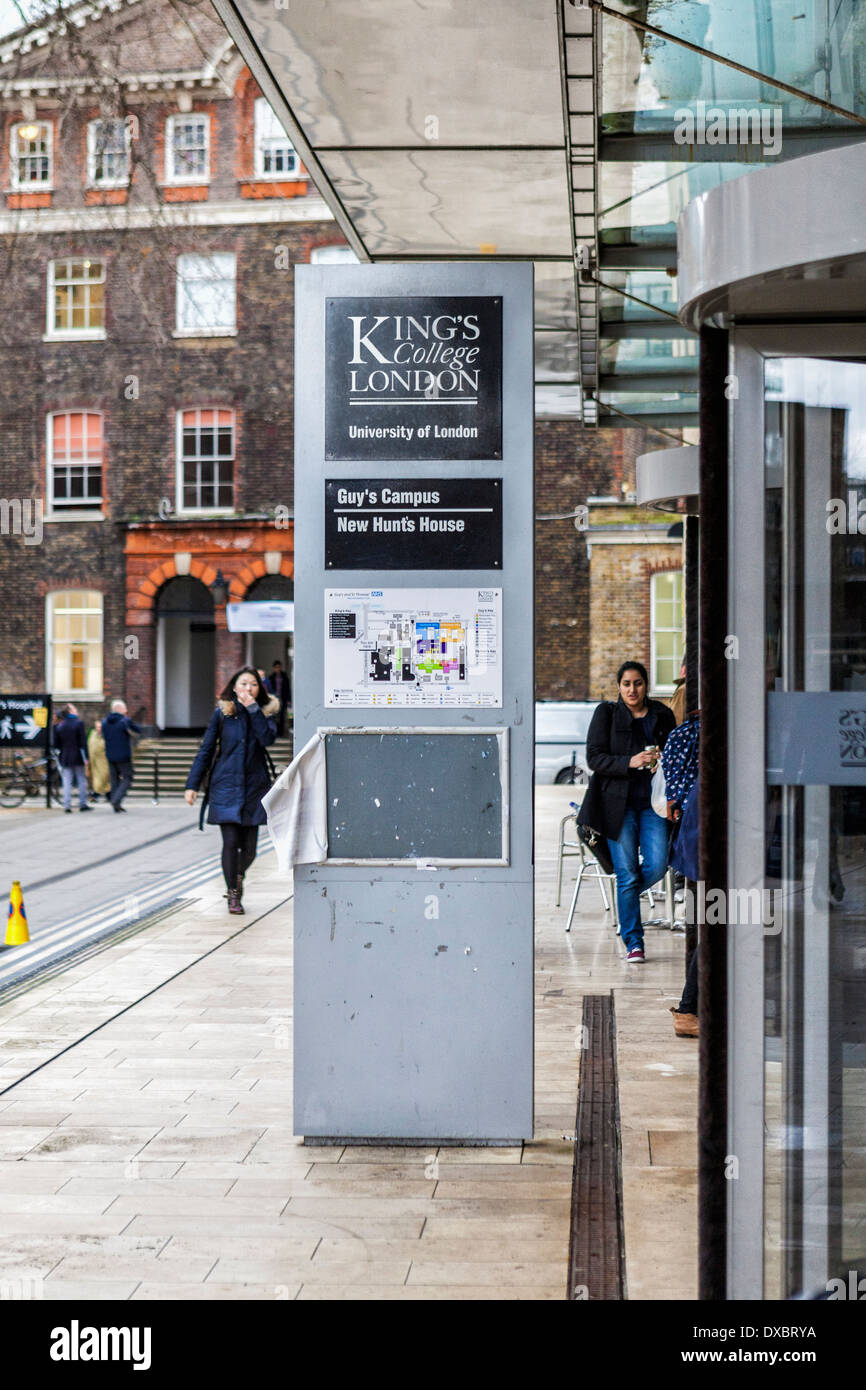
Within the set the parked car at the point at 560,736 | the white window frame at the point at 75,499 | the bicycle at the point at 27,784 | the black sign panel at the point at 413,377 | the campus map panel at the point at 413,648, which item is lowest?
the bicycle at the point at 27,784

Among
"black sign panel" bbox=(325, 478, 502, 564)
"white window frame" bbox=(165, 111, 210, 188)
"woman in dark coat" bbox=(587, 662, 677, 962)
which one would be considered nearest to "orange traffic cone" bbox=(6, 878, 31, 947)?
"woman in dark coat" bbox=(587, 662, 677, 962)

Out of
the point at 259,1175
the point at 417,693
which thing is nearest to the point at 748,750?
the point at 417,693

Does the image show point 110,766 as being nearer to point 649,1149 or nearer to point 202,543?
point 202,543

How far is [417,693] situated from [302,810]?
1.93 feet

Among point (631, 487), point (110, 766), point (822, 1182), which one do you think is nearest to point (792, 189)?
point (822, 1182)

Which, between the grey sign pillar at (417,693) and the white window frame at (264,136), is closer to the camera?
the grey sign pillar at (417,693)

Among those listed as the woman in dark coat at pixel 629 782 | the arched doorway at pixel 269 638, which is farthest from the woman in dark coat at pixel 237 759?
the arched doorway at pixel 269 638

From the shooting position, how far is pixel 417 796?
5.57m

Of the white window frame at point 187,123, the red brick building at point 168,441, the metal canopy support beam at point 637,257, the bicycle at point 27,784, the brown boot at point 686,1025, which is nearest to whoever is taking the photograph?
the brown boot at point 686,1025

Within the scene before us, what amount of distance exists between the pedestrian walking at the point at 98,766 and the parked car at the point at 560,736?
23.9ft

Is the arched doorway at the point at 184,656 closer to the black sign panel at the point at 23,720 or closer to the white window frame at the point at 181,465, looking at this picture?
the white window frame at the point at 181,465

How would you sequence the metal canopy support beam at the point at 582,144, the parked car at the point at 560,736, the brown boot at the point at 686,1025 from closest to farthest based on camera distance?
the metal canopy support beam at the point at 582,144
the brown boot at the point at 686,1025
the parked car at the point at 560,736

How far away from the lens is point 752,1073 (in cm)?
355

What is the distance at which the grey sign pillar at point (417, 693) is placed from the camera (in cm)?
551
